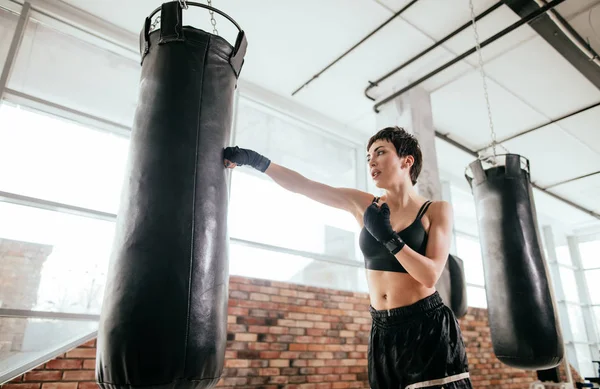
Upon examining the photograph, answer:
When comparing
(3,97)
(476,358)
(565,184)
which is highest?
(565,184)

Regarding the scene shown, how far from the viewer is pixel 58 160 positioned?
340 centimetres

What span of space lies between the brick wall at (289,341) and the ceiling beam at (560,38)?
3.35 m

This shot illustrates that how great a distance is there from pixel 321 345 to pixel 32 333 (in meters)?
2.73

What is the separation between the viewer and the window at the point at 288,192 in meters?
4.40

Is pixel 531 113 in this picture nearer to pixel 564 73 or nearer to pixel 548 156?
pixel 564 73

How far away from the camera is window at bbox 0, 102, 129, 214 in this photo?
322 centimetres

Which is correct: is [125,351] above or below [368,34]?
below

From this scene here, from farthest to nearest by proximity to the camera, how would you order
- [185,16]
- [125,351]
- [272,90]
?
[272,90] < [185,16] < [125,351]

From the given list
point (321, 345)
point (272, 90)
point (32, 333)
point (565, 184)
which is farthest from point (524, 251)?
point (565, 184)

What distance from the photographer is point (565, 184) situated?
7293mm

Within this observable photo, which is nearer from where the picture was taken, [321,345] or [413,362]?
[413,362]

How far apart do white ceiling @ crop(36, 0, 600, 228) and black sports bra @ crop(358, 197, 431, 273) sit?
8.79 ft

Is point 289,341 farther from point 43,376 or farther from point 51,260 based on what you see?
point 51,260

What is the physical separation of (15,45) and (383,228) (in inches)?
142
